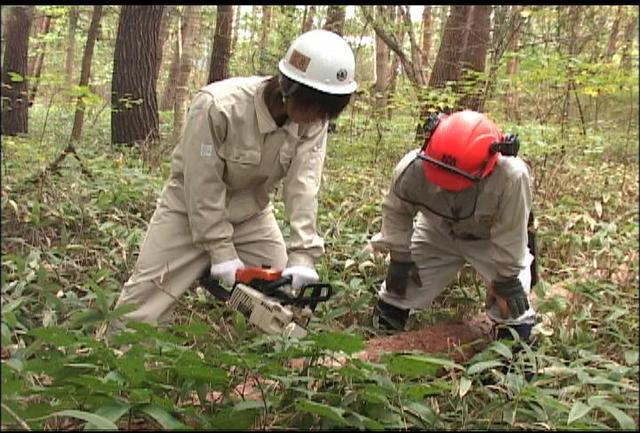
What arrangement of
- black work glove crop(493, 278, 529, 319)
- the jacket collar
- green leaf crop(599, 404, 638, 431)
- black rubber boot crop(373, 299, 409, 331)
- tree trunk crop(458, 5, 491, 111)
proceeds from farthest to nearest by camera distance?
tree trunk crop(458, 5, 491, 111) → black rubber boot crop(373, 299, 409, 331) → black work glove crop(493, 278, 529, 319) → the jacket collar → green leaf crop(599, 404, 638, 431)

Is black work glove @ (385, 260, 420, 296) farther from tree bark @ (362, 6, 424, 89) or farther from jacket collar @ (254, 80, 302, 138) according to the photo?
tree bark @ (362, 6, 424, 89)

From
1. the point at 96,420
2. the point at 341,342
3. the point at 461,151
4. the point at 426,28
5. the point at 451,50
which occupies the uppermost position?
the point at 426,28

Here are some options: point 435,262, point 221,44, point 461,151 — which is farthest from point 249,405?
point 221,44

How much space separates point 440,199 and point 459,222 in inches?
8.1

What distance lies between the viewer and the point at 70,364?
7.27ft

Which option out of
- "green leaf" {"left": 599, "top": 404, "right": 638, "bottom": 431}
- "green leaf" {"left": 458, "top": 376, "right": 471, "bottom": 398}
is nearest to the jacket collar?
"green leaf" {"left": 458, "top": 376, "right": 471, "bottom": 398}

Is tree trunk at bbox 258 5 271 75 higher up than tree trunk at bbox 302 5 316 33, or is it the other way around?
tree trunk at bbox 302 5 316 33

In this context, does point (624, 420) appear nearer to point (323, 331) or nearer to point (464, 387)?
point (464, 387)

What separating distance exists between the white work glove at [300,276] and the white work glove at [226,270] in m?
0.27

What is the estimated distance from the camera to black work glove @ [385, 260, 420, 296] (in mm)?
4219

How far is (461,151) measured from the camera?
3.59 meters

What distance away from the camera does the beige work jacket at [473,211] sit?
3.74 metres

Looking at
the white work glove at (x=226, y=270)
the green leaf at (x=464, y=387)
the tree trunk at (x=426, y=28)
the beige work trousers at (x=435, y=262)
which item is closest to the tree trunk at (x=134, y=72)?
the beige work trousers at (x=435, y=262)

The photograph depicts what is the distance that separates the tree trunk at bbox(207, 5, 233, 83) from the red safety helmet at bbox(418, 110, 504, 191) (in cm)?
679
